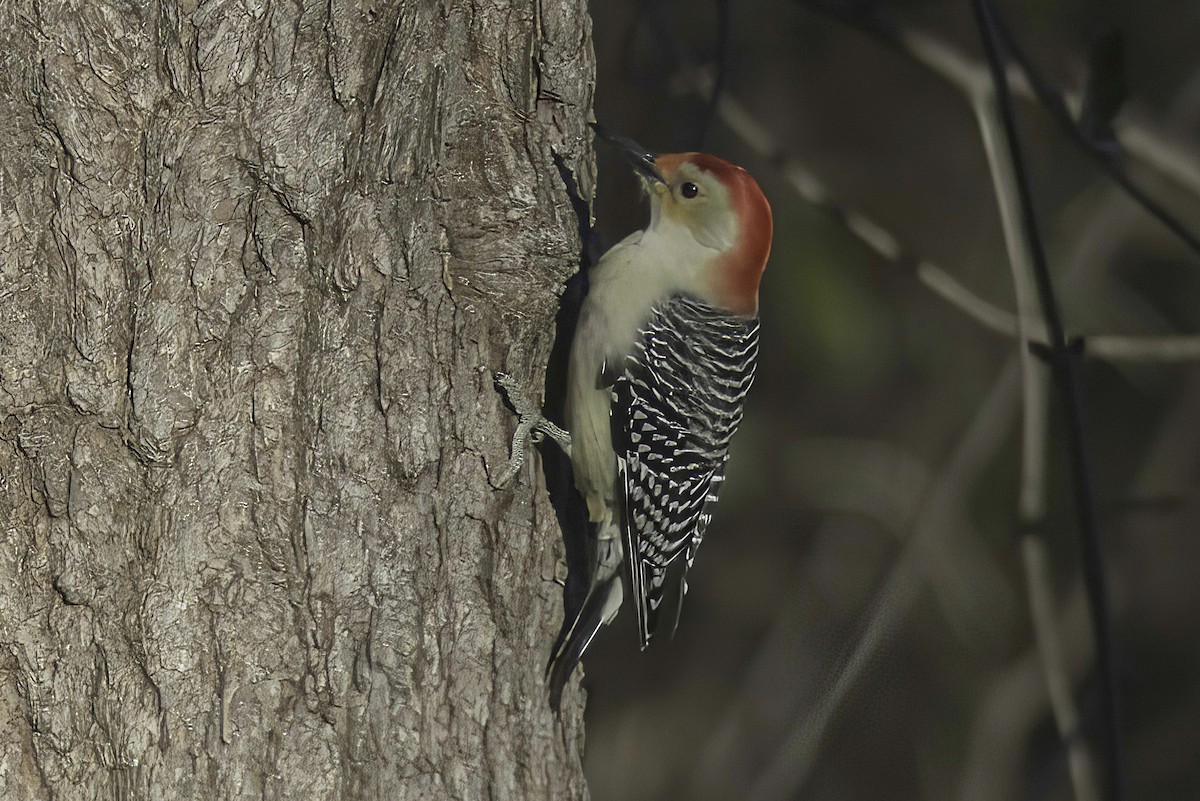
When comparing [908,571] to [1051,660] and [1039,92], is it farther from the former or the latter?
[1039,92]

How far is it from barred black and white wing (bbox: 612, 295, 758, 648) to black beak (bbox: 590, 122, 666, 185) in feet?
0.81

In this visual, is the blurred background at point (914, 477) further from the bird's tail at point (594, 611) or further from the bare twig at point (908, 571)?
the bird's tail at point (594, 611)

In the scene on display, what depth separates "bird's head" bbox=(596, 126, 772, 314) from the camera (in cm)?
197

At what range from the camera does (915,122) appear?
3.77m

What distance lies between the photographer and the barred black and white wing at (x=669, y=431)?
192 cm

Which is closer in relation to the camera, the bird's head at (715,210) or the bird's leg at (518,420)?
the bird's leg at (518,420)

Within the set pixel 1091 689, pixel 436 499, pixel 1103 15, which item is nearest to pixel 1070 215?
pixel 1103 15

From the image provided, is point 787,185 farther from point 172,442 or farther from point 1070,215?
point 172,442

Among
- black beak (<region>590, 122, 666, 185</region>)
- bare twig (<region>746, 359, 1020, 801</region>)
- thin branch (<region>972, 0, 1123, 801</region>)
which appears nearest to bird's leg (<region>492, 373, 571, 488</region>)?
black beak (<region>590, 122, 666, 185</region>)

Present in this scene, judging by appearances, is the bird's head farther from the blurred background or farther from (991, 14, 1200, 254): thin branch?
the blurred background

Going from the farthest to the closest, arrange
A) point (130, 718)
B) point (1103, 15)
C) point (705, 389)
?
point (1103, 15)
point (705, 389)
point (130, 718)

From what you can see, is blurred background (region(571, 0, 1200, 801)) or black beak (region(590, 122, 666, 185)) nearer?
black beak (region(590, 122, 666, 185))

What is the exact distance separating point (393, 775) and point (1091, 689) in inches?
113

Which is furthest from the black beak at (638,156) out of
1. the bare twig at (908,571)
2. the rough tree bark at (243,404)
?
the bare twig at (908,571)
